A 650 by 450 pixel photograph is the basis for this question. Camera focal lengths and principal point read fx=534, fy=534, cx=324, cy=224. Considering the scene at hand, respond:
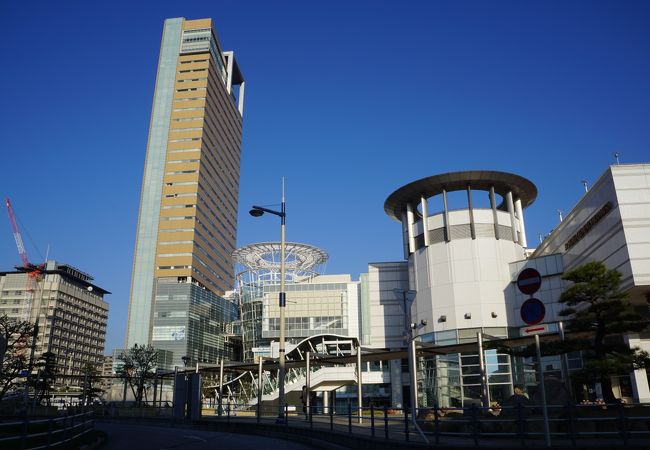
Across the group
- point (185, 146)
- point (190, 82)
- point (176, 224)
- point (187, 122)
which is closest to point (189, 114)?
point (187, 122)

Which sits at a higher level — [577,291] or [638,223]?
[638,223]

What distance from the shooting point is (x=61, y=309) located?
506ft

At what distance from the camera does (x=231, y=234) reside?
167m

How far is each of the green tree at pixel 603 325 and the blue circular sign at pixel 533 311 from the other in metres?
11.3

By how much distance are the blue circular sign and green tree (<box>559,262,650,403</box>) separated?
1128 cm

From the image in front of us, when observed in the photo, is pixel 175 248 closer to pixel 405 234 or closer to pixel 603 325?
pixel 405 234

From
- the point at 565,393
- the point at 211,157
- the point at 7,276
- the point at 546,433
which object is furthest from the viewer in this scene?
the point at 7,276

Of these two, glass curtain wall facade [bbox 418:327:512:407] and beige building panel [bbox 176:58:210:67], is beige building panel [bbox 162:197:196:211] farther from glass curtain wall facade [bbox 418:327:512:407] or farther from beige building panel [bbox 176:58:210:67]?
glass curtain wall facade [bbox 418:327:512:407]

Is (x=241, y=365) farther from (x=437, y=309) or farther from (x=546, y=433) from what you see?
(x=546, y=433)

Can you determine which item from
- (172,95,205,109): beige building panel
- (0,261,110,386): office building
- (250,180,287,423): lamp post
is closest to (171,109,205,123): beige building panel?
(172,95,205,109): beige building panel

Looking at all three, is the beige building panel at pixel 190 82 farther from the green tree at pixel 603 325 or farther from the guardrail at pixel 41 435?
the green tree at pixel 603 325

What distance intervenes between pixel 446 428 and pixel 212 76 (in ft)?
485

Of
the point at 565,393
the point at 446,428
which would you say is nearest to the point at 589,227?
the point at 565,393

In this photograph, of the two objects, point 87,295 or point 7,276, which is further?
point 87,295
